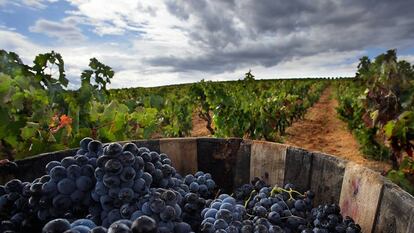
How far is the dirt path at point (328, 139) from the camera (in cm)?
907

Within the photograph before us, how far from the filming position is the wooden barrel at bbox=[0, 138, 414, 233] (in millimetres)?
1450

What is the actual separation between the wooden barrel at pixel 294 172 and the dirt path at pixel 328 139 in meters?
6.27

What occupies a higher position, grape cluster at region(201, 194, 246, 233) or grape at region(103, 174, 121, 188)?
grape at region(103, 174, 121, 188)

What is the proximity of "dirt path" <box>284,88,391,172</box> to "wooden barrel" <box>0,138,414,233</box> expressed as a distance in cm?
627

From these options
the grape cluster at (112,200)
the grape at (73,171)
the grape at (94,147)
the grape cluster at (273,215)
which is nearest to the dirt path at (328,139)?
the grape cluster at (273,215)

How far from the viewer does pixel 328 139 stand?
1188 centimetres

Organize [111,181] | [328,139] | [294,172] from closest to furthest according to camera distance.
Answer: [111,181]
[294,172]
[328,139]

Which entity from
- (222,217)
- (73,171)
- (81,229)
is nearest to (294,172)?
(222,217)

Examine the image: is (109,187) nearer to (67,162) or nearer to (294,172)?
(67,162)

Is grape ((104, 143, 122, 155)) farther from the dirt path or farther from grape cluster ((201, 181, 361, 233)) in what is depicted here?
the dirt path

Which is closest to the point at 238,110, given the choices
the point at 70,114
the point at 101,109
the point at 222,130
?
the point at 222,130

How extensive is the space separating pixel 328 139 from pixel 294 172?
1048cm

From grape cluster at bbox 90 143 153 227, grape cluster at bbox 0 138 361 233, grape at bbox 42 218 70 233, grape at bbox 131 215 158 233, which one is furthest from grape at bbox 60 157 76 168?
grape at bbox 131 215 158 233

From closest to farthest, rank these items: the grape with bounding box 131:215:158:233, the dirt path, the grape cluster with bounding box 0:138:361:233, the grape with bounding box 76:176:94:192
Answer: the grape with bounding box 131:215:158:233, the grape cluster with bounding box 0:138:361:233, the grape with bounding box 76:176:94:192, the dirt path
